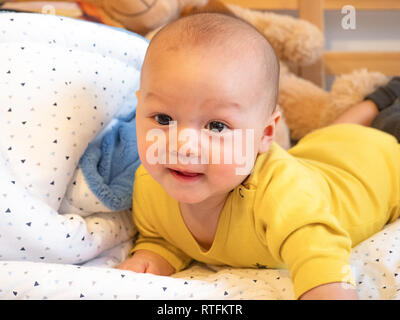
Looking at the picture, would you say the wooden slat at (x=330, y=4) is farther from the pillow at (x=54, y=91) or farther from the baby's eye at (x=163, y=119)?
the baby's eye at (x=163, y=119)

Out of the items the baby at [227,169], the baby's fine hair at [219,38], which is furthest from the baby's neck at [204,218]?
the baby's fine hair at [219,38]

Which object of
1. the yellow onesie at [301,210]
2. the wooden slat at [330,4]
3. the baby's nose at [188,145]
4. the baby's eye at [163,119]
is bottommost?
the yellow onesie at [301,210]

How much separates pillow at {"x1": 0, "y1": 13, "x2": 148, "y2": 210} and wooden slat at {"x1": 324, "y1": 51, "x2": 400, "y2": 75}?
34.2 inches

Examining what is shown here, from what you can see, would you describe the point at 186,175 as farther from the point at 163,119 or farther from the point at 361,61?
the point at 361,61

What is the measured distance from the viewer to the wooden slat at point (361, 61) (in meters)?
1.60

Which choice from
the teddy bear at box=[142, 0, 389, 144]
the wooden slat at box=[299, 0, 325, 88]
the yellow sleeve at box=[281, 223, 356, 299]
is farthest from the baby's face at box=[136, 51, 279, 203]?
the wooden slat at box=[299, 0, 325, 88]

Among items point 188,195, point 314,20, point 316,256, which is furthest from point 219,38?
point 314,20

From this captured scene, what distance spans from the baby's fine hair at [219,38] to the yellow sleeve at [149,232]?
0.30m

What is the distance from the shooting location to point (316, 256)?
27.9 inches

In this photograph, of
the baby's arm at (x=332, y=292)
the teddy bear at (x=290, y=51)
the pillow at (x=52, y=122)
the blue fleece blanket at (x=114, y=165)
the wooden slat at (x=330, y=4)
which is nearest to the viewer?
the baby's arm at (x=332, y=292)

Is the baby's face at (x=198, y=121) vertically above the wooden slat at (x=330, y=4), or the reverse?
the baby's face at (x=198, y=121)

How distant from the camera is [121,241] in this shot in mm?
960

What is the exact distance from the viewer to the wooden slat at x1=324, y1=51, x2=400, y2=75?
62.8 inches

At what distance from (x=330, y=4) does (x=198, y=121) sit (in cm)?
113
